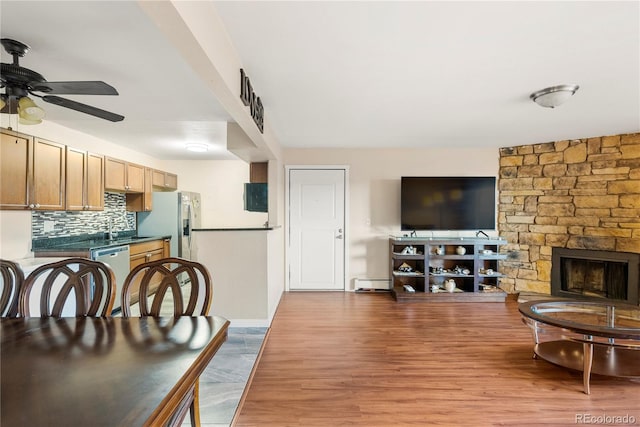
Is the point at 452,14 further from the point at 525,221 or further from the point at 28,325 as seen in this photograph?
the point at 525,221

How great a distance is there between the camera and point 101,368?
97 centimetres

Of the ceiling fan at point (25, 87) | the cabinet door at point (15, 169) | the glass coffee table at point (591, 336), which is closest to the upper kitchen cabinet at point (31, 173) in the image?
the cabinet door at point (15, 169)

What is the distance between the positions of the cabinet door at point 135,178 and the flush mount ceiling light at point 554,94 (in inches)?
194

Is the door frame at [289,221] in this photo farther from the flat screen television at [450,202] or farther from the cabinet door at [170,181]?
the cabinet door at [170,181]

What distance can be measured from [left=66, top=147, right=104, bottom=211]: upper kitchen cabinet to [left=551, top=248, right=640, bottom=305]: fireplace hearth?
6066 mm

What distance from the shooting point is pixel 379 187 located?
4.82m

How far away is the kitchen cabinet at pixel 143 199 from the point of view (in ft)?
15.5

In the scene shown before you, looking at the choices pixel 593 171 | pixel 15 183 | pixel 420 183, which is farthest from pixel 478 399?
pixel 15 183

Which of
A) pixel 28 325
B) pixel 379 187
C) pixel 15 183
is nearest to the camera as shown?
pixel 28 325

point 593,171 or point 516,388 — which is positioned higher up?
point 593,171

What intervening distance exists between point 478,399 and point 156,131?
13.9 ft

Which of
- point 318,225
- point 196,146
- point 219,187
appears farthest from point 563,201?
point 219,187

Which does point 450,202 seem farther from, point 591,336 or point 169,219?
point 169,219

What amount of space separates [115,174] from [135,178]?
1.31 ft
